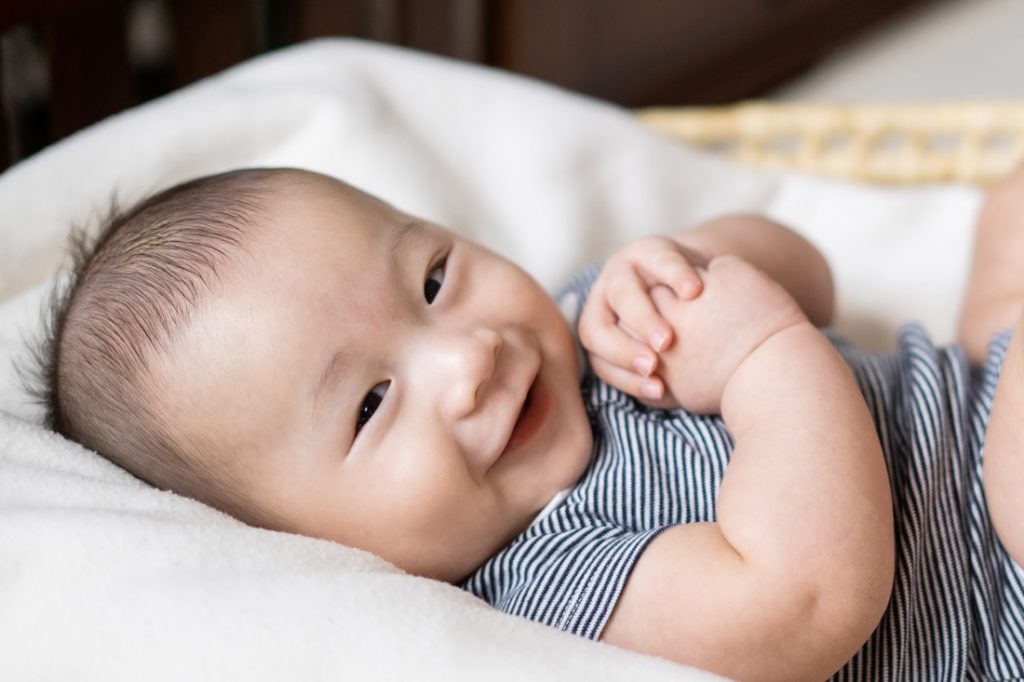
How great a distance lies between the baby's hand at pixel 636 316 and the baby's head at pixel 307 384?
7 centimetres

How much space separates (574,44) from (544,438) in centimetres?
124

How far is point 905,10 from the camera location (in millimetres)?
2445

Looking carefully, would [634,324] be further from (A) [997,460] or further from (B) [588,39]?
(B) [588,39]

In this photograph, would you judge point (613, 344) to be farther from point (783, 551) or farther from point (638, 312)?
point (783, 551)

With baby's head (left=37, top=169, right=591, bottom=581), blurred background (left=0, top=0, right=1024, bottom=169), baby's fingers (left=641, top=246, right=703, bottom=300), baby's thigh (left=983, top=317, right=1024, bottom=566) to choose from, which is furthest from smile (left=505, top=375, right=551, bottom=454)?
blurred background (left=0, top=0, right=1024, bottom=169)

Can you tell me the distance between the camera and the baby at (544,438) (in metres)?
0.65

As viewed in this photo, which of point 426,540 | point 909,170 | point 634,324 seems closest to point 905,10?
point 909,170

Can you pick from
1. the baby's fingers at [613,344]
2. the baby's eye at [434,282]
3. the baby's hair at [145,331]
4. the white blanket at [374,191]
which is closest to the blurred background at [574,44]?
the white blanket at [374,191]

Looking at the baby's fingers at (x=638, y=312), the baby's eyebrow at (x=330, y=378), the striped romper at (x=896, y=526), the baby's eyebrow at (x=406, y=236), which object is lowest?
the striped romper at (x=896, y=526)

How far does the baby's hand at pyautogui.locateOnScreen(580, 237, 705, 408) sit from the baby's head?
0.07 m

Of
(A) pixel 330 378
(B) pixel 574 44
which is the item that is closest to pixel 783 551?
(A) pixel 330 378

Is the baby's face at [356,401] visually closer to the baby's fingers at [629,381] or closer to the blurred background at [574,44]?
Answer: the baby's fingers at [629,381]

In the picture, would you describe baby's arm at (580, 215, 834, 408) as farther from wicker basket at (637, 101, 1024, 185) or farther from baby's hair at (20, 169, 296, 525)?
wicker basket at (637, 101, 1024, 185)

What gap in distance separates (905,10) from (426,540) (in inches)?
83.7
